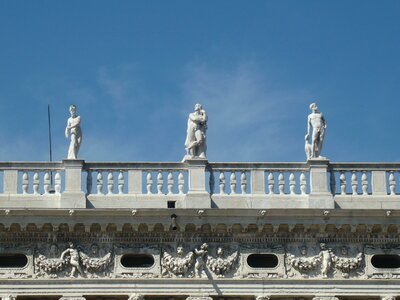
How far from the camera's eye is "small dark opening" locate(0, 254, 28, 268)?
44000 millimetres

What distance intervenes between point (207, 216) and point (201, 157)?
1.78 m

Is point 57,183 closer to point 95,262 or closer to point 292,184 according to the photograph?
point 95,262

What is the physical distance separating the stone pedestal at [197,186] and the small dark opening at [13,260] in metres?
4.41

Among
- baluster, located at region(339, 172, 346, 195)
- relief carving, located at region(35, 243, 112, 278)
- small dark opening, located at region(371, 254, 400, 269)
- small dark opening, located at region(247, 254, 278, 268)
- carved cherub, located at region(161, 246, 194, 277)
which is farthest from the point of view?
baluster, located at region(339, 172, 346, 195)

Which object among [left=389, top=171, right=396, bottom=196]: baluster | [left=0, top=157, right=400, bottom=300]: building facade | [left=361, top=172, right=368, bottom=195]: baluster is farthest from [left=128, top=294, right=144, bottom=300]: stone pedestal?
[left=389, top=171, right=396, bottom=196]: baluster

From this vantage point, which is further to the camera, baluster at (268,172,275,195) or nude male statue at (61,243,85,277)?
baluster at (268,172,275,195)

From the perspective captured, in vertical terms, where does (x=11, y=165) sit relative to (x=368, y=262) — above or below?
above

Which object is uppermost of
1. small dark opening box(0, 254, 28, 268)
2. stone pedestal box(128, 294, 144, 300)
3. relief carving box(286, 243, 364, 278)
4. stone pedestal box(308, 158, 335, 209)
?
stone pedestal box(308, 158, 335, 209)

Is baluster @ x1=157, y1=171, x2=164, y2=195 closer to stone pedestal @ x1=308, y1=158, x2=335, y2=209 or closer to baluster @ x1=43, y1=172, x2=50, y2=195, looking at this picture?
baluster @ x1=43, y1=172, x2=50, y2=195

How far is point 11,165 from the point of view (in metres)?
45.0

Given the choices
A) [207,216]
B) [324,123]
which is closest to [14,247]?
[207,216]

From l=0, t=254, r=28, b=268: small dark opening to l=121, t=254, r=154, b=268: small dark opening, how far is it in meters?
2.56

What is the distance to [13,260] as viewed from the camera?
4406cm

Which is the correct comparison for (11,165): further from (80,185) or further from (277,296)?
(277,296)
